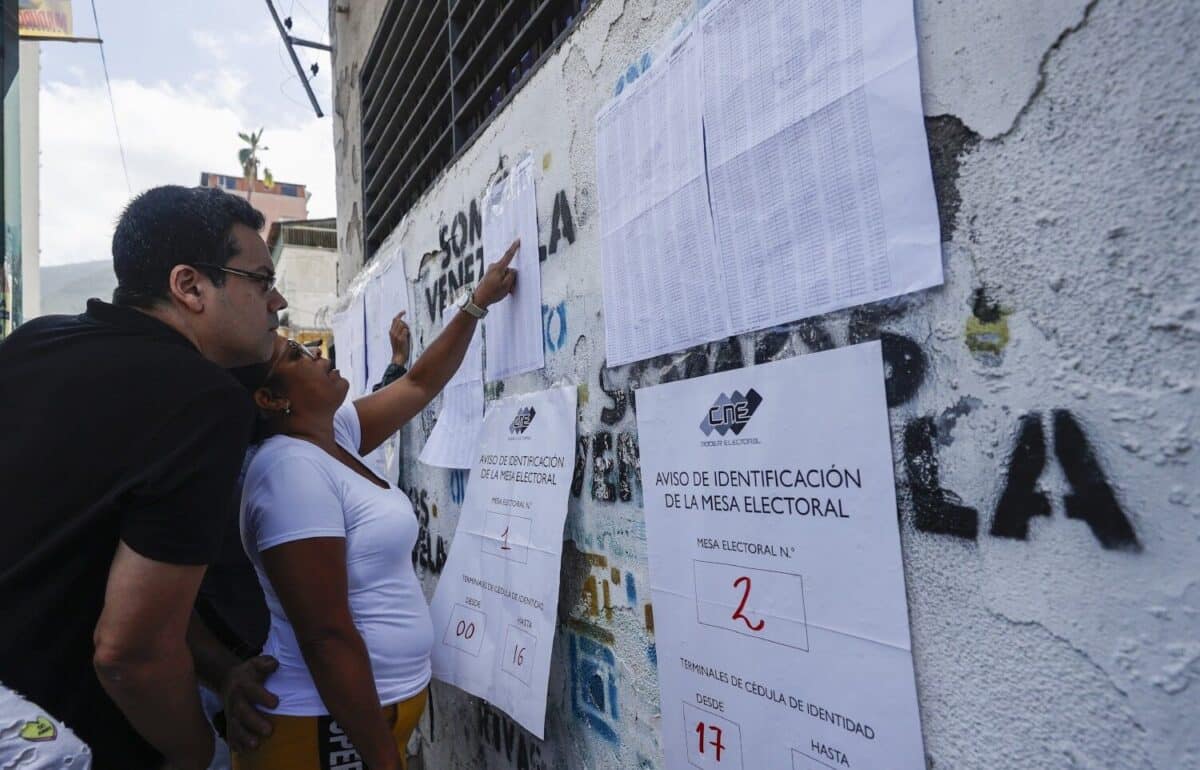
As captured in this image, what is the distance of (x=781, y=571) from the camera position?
0.96 meters

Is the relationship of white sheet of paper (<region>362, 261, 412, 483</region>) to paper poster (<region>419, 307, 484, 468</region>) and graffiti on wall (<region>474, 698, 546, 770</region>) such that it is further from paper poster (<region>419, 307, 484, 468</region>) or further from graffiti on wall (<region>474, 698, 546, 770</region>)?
graffiti on wall (<region>474, 698, 546, 770</region>)

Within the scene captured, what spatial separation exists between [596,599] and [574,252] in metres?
0.83

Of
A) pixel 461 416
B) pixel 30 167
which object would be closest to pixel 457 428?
pixel 461 416

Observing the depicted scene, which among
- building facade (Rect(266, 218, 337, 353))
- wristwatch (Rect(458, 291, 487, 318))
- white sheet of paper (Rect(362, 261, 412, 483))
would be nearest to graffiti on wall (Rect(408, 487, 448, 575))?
white sheet of paper (Rect(362, 261, 412, 483))

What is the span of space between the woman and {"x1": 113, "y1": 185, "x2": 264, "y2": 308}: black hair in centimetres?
35

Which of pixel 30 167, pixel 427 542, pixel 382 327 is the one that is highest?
pixel 30 167

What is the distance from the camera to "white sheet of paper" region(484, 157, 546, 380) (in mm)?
1740

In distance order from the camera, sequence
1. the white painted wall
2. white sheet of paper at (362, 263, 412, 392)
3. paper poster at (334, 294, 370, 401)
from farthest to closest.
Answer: the white painted wall < paper poster at (334, 294, 370, 401) < white sheet of paper at (362, 263, 412, 392)

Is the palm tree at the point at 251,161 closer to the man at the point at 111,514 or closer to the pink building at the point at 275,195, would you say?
the pink building at the point at 275,195

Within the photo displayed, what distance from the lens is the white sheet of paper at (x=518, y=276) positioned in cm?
174

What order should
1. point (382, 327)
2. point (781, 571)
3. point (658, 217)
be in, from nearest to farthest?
point (781, 571) → point (658, 217) → point (382, 327)

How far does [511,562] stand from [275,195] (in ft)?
148

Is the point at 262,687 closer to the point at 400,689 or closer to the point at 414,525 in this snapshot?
the point at 400,689

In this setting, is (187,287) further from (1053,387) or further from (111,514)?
(1053,387)
